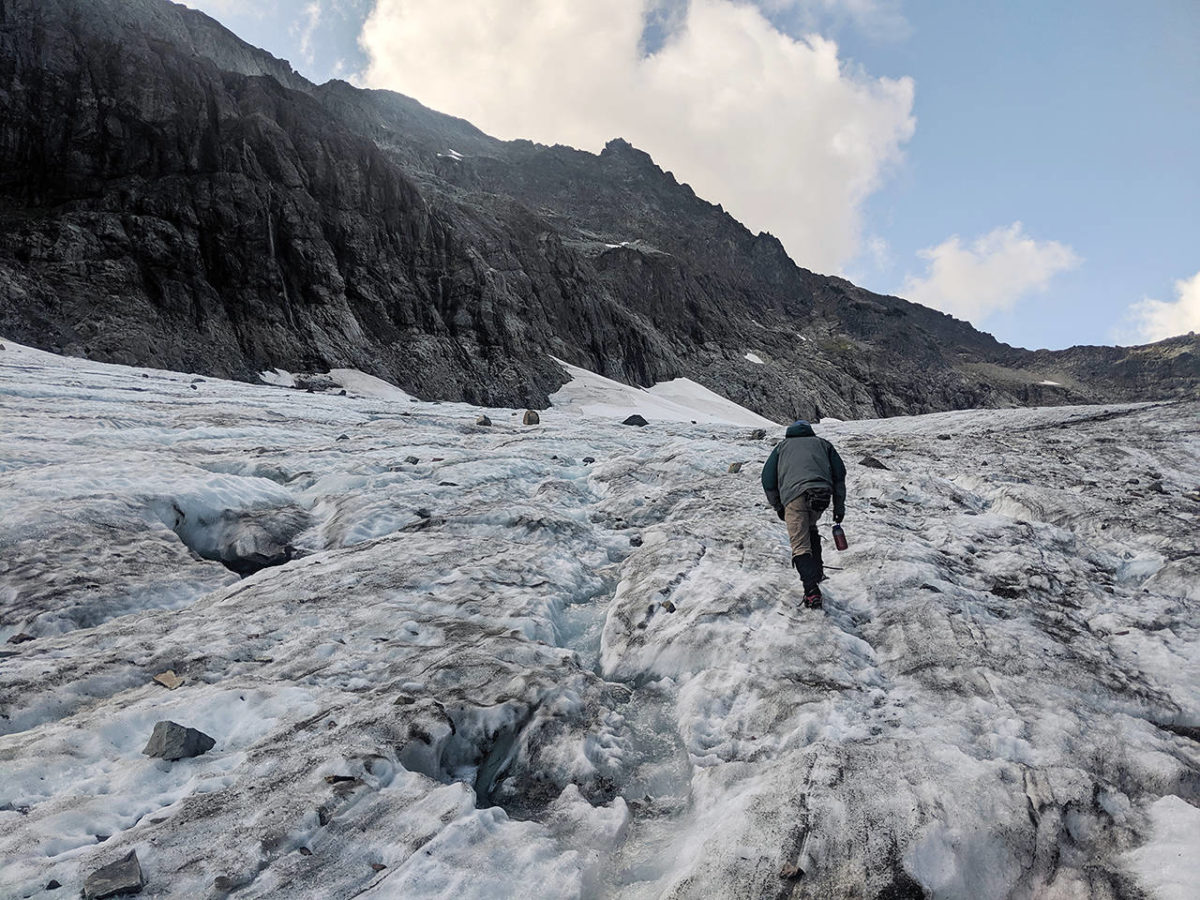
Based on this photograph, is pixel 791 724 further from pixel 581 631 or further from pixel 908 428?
pixel 908 428

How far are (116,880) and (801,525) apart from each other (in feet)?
23.7

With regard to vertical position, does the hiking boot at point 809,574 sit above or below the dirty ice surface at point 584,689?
above

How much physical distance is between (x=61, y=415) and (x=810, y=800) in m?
19.7

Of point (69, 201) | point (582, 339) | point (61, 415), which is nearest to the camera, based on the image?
point (61, 415)

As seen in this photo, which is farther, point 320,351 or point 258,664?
point 320,351

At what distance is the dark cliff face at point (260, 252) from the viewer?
5203cm

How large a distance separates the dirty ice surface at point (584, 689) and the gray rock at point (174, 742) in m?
0.13

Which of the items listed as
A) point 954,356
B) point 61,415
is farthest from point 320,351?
point 954,356

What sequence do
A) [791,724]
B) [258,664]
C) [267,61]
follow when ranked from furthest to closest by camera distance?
[267,61], [258,664], [791,724]

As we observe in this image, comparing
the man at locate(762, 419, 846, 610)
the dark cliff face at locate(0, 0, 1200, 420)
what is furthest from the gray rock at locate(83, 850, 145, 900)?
the dark cliff face at locate(0, 0, 1200, 420)

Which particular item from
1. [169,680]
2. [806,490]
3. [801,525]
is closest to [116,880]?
[169,680]

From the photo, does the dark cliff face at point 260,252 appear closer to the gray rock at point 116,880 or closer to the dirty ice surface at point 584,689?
the dirty ice surface at point 584,689

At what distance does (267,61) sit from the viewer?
11819 cm

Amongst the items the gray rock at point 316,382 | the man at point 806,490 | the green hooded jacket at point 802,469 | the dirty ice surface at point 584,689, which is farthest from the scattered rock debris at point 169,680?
the gray rock at point 316,382
